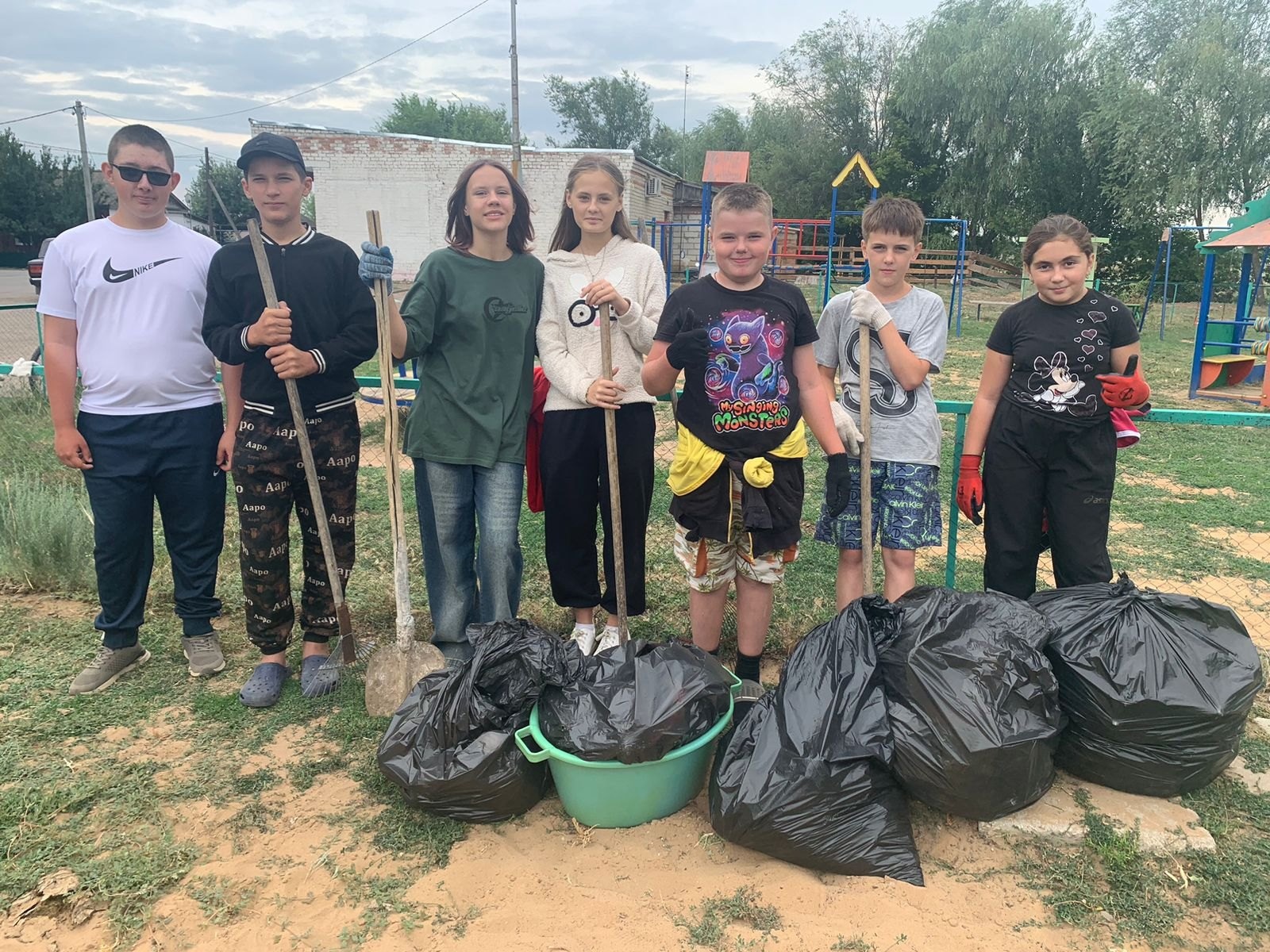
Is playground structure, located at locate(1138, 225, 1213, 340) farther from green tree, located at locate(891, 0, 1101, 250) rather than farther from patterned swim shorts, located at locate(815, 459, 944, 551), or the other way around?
patterned swim shorts, located at locate(815, 459, 944, 551)

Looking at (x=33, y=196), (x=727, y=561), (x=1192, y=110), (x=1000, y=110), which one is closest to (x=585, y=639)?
(x=727, y=561)

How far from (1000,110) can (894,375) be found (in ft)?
92.2

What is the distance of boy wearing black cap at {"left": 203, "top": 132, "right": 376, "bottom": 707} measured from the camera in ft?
8.83

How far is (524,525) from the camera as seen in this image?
194 inches

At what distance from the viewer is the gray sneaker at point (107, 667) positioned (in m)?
3.00

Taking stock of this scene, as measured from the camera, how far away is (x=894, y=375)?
270 centimetres

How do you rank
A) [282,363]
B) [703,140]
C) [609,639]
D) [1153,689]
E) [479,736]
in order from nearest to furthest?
[1153,689] → [479,736] → [282,363] → [609,639] → [703,140]

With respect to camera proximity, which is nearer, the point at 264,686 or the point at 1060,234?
the point at 1060,234

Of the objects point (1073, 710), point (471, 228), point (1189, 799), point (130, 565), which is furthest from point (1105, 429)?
A: point (130, 565)

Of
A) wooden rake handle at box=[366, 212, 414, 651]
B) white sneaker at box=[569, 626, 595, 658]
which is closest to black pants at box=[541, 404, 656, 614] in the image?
white sneaker at box=[569, 626, 595, 658]

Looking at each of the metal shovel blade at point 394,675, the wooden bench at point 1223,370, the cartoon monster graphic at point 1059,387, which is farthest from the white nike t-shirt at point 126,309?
the wooden bench at point 1223,370

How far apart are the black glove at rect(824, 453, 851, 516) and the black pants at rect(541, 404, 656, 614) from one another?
611 millimetres

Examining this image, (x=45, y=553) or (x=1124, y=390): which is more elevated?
(x=1124, y=390)

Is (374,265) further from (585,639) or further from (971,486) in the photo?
(971,486)
